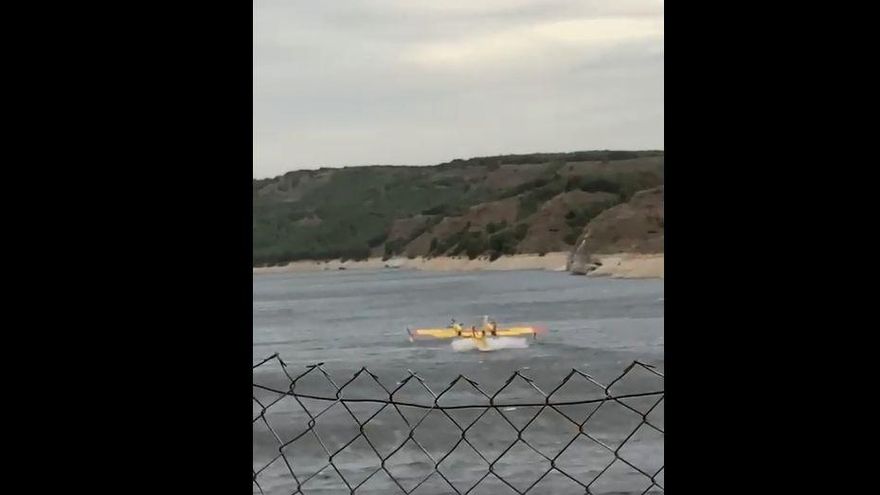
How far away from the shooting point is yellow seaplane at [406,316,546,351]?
3.38 meters

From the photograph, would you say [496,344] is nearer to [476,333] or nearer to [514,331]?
[476,333]

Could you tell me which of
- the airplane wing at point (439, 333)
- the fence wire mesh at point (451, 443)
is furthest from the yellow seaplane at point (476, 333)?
the fence wire mesh at point (451, 443)

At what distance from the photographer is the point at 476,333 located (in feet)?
13.1

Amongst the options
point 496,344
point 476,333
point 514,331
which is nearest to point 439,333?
point 496,344

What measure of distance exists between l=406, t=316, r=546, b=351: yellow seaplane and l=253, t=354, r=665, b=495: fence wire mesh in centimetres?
158

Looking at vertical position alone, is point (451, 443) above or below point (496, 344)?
above

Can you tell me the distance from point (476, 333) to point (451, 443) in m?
2.56

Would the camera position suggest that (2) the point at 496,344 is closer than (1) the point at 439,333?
No
